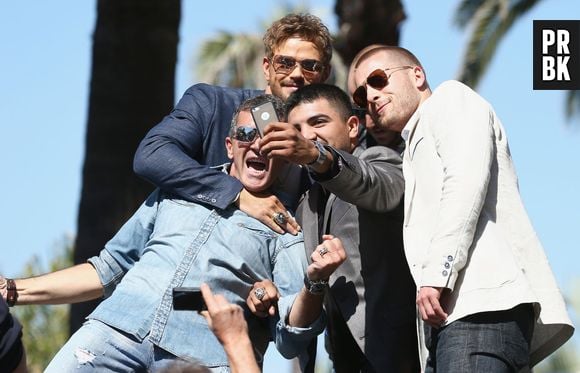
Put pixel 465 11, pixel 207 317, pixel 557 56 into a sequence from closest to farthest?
pixel 207 317 → pixel 557 56 → pixel 465 11

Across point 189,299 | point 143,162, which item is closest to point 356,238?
point 189,299

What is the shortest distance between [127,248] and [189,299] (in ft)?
2.87

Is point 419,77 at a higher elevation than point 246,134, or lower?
higher

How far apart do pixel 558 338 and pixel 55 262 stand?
18.3 meters

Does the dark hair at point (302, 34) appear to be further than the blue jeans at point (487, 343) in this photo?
Yes

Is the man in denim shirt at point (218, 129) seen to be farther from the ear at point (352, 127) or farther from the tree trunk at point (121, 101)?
the tree trunk at point (121, 101)

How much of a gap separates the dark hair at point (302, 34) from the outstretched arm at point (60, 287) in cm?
137

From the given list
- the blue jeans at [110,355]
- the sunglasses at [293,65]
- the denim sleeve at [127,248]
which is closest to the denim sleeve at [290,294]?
the blue jeans at [110,355]

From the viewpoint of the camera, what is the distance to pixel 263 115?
571cm

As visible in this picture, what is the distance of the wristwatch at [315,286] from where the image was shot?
218 inches

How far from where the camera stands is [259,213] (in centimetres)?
594

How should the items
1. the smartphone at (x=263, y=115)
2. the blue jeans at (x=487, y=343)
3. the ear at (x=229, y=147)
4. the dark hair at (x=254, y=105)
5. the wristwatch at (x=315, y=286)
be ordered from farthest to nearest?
the ear at (x=229, y=147), the dark hair at (x=254, y=105), the smartphone at (x=263, y=115), the wristwatch at (x=315, y=286), the blue jeans at (x=487, y=343)

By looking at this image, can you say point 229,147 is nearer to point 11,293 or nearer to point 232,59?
point 11,293

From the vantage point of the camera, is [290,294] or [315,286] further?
[290,294]
